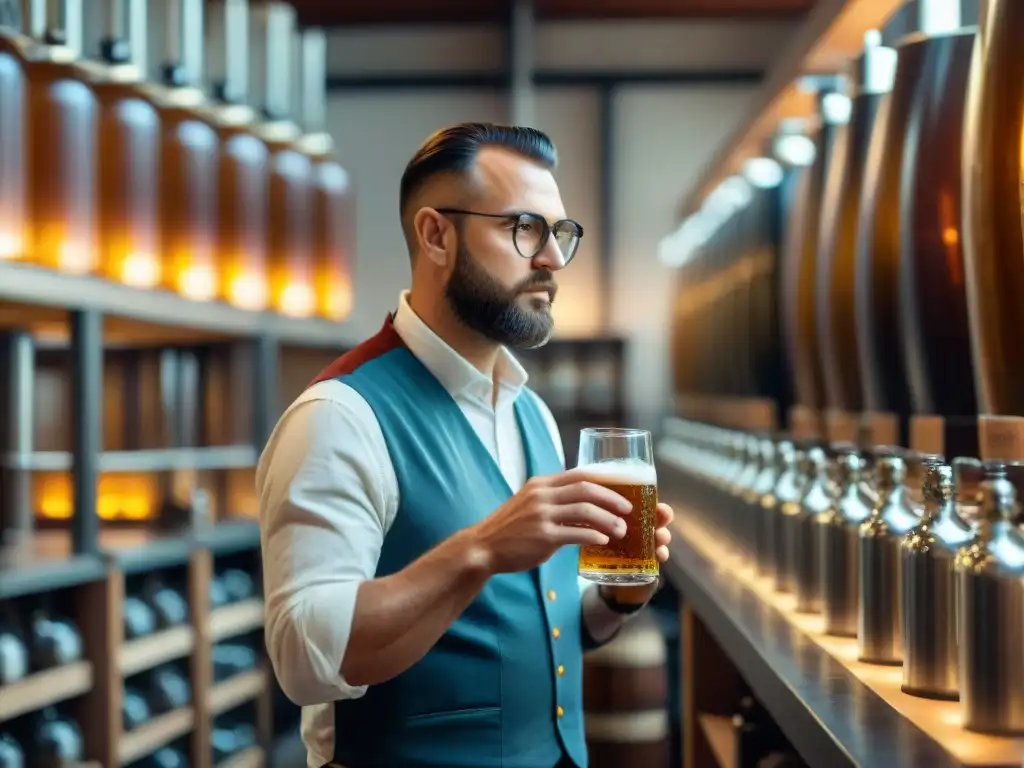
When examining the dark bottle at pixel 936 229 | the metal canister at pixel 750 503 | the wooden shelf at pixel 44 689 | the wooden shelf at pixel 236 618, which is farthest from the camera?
the wooden shelf at pixel 236 618

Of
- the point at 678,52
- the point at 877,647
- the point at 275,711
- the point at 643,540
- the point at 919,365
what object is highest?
the point at 678,52

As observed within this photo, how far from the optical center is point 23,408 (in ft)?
9.62

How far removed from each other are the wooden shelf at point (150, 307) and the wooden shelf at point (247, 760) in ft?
3.97

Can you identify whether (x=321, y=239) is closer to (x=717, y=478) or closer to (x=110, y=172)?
(x=110, y=172)

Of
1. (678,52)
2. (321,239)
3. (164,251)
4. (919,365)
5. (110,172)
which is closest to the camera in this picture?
(919,365)

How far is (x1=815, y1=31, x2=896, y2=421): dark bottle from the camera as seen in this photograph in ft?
5.71

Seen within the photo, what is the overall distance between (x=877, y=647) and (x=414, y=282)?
0.76m

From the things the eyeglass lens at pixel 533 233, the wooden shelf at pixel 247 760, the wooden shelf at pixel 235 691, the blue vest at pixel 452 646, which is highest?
the eyeglass lens at pixel 533 233

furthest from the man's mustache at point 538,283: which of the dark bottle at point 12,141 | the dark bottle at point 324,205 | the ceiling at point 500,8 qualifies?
the ceiling at point 500,8

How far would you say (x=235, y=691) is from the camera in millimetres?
3352

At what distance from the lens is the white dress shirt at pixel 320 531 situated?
1.25m

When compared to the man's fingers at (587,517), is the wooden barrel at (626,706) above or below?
below

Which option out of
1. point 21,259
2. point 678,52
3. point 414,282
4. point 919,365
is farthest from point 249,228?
point 678,52

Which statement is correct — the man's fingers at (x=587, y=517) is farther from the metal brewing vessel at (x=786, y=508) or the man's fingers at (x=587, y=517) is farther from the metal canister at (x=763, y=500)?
the metal canister at (x=763, y=500)
